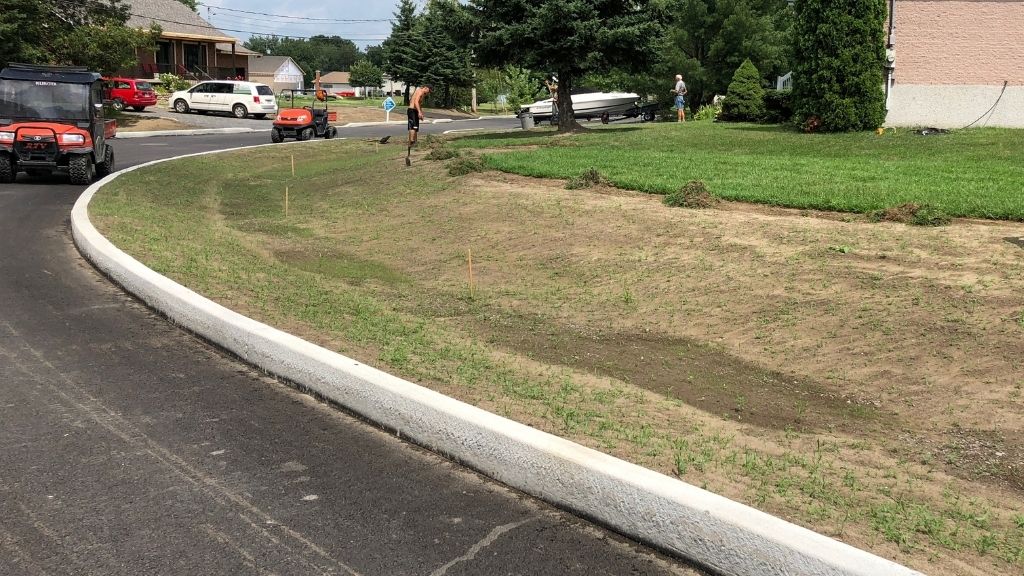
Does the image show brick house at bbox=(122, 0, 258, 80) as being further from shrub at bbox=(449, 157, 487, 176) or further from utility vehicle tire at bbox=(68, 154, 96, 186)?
shrub at bbox=(449, 157, 487, 176)

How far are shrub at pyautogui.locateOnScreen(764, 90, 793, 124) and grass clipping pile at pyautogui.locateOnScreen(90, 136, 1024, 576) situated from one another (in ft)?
49.9

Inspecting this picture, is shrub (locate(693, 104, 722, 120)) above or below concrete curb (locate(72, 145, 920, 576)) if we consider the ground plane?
above

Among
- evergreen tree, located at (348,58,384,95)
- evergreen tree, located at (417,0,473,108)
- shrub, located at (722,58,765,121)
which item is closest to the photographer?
shrub, located at (722,58,765,121)

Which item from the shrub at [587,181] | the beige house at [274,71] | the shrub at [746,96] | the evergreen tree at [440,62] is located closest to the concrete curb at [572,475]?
the shrub at [587,181]

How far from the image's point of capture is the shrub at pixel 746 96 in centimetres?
2758

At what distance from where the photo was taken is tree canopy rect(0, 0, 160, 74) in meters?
33.4

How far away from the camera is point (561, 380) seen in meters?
6.36

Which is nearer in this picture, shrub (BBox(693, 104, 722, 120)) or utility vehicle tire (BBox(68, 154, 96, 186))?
utility vehicle tire (BBox(68, 154, 96, 186))

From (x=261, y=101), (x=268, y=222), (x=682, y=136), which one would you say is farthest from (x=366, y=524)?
(x=261, y=101)

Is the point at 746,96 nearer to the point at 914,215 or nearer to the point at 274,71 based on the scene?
the point at 914,215

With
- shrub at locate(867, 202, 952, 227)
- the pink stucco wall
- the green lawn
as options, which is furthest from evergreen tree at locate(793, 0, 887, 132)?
shrub at locate(867, 202, 952, 227)

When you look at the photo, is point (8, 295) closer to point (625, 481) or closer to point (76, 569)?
point (76, 569)

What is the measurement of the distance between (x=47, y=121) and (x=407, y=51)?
48.2 meters

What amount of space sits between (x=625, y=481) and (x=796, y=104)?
2095 centimetres
